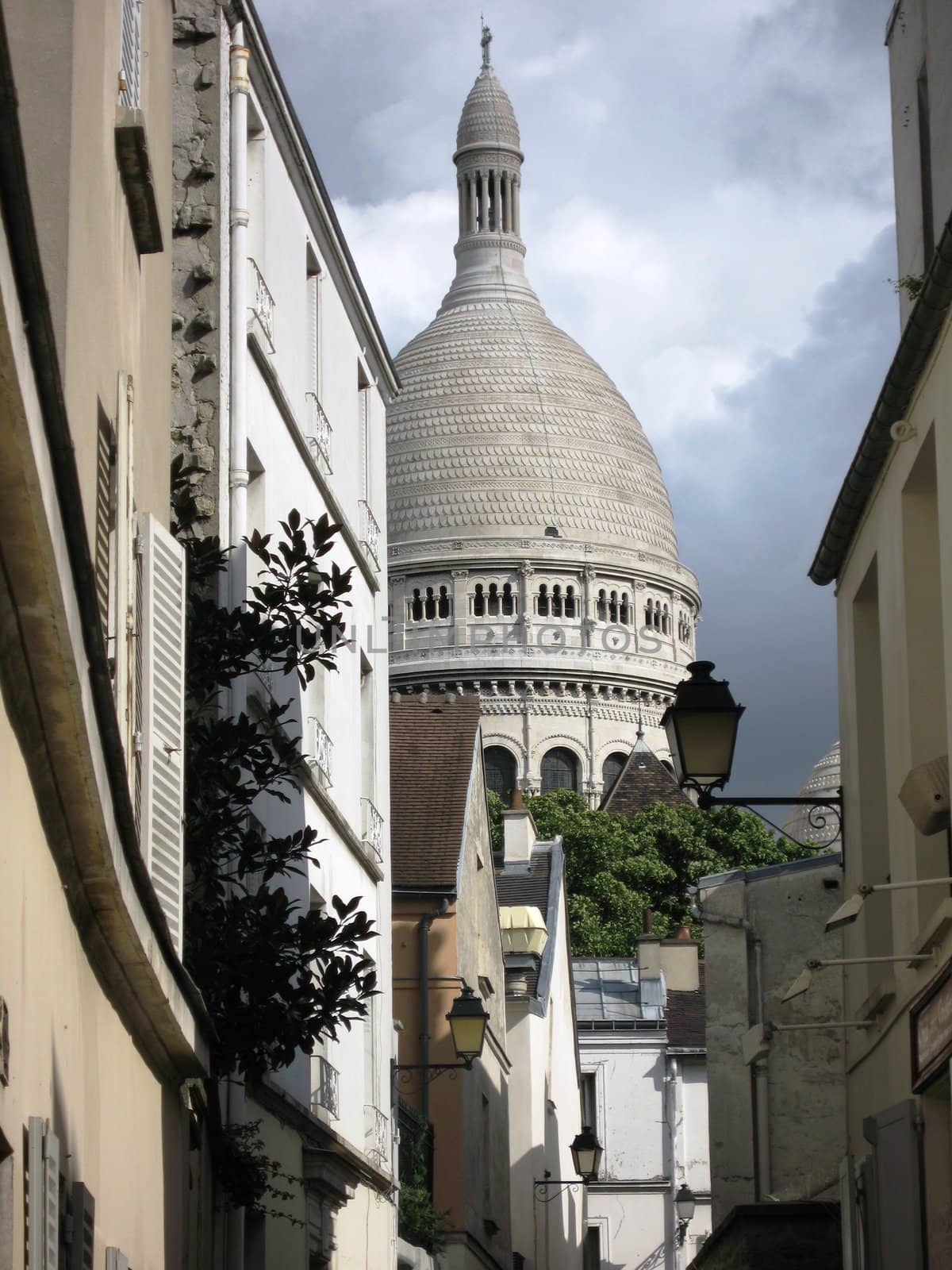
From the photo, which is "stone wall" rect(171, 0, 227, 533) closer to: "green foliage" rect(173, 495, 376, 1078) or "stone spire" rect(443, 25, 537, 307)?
"green foliage" rect(173, 495, 376, 1078)

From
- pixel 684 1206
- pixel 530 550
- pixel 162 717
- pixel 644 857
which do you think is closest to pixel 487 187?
pixel 530 550

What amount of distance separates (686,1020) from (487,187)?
92.0m

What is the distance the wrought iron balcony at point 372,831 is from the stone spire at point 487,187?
347ft

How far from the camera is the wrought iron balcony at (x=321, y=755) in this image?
1339 centimetres

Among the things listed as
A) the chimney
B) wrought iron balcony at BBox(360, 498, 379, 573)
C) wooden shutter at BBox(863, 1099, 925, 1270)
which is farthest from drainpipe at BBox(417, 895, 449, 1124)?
the chimney

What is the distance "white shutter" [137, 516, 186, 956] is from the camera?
7715mm

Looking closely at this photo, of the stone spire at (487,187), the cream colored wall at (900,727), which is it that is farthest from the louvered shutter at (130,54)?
the stone spire at (487,187)

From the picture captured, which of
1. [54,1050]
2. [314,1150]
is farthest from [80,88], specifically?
[314,1150]

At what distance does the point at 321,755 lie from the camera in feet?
45.1

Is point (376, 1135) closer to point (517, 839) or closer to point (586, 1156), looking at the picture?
point (586, 1156)

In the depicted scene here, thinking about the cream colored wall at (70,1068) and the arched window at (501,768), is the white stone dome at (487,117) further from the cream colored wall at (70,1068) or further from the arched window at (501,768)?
the cream colored wall at (70,1068)

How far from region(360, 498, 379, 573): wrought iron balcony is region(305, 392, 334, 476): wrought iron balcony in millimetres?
1628

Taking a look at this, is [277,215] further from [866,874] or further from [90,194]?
[90,194]

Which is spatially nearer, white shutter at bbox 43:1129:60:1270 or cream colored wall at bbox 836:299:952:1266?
white shutter at bbox 43:1129:60:1270
